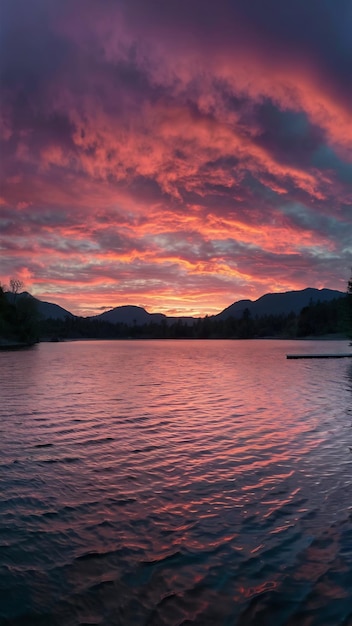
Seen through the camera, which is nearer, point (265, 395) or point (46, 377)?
point (265, 395)

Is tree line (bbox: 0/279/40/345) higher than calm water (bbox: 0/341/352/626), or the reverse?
tree line (bbox: 0/279/40/345)

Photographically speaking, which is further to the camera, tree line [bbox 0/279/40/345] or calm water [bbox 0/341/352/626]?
tree line [bbox 0/279/40/345]

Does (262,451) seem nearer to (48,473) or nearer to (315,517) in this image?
(315,517)

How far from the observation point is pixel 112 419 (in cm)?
2520

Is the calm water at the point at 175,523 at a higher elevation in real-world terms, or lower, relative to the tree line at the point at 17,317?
lower

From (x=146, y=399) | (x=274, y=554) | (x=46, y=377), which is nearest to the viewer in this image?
(x=274, y=554)

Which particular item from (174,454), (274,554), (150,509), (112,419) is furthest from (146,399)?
(274,554)

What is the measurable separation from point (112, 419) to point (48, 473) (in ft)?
34.2

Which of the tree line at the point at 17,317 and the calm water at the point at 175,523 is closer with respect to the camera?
the calm water at the point at 175,523

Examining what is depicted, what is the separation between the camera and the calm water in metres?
7.51

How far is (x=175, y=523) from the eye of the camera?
424 inches

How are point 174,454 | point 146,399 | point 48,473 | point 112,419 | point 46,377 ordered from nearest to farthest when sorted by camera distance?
point 48,473 < point 174,454 < point 112,419 < point 146,399 < point 46,377

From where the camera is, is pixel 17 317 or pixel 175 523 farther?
pixel 17 317

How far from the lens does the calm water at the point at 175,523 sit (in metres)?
7.51
